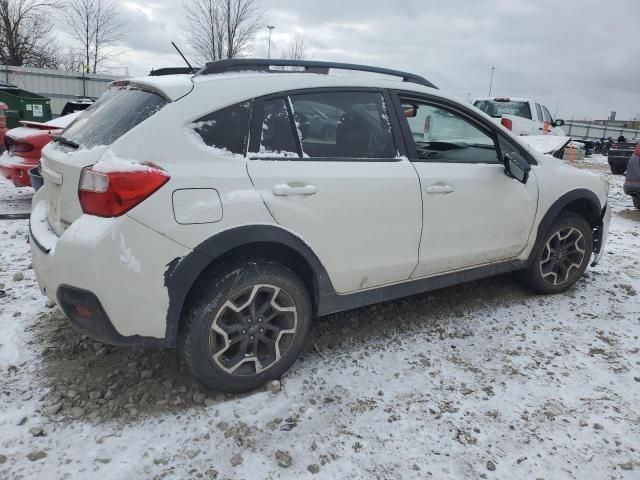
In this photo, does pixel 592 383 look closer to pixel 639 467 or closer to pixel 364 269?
pixel 639 467

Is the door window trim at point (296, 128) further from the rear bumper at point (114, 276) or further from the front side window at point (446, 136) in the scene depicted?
the rear bumper at point (114, 276)

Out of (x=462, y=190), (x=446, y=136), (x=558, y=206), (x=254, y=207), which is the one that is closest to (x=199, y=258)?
(x=254, y=207)

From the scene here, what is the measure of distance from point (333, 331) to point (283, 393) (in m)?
0.82

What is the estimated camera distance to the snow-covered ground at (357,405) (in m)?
2.16

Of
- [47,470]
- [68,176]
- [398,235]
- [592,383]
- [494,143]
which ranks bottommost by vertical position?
[47,470]

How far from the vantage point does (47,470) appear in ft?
6.72

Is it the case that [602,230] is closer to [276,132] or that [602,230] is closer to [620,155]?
[276,132]

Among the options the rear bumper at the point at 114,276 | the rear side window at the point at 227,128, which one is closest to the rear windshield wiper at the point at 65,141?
the rear bumper at the point at 114,276

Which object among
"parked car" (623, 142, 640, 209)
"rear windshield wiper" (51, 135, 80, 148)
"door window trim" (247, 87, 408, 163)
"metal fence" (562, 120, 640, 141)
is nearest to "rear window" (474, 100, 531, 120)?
"parked car" (623, 142, 640, 209)

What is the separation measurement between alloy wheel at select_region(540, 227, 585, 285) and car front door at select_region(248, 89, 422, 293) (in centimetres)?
155

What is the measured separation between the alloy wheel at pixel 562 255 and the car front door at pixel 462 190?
16.0 inches

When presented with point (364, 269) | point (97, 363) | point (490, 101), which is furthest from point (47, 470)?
point (490, 101)

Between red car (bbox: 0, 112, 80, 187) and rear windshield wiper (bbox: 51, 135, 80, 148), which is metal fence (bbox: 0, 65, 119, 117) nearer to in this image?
red car (bbox: 0, 112, 80, 187)

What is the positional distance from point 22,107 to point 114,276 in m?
14.6
